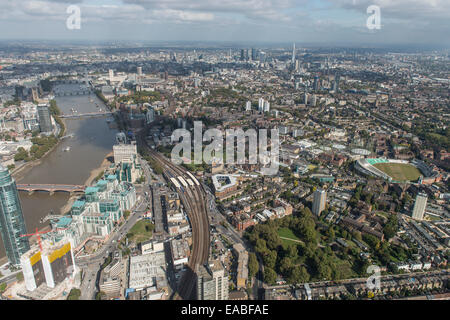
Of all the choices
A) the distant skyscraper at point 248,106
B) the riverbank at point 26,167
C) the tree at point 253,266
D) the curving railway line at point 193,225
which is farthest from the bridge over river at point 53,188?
the distant skyscraper at point 248,106

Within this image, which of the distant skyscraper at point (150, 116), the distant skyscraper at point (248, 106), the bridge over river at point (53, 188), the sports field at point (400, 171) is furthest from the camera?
the distant skyscraper at point (248, 106)

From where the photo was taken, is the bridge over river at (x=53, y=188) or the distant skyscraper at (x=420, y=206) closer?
the distant skyscraper at (x=420, y=206)

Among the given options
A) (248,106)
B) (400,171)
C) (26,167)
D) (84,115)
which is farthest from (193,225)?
(84,115)

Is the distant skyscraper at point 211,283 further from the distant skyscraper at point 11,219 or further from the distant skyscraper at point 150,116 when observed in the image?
the distant skyscraper at point 150,116

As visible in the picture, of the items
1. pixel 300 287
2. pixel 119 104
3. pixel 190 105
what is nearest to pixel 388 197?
pixel 300 287

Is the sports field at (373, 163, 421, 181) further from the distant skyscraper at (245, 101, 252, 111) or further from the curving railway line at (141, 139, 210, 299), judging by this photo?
the distant skyscraper at (245, 101, 252, 111)

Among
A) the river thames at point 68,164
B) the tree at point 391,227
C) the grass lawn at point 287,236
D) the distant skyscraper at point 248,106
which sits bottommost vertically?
the grass lawn at point 287,236

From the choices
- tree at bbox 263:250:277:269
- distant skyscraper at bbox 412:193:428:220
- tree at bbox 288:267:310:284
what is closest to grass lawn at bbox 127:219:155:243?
tree at bbox 263:250:277:269

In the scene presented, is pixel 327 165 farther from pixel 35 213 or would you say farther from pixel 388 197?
pixel 35 213
